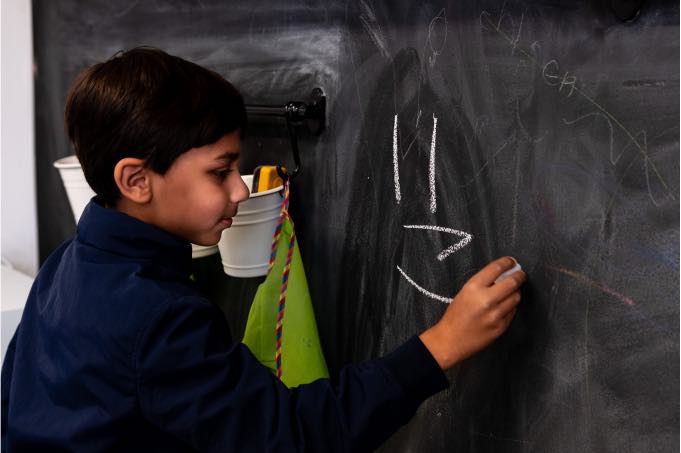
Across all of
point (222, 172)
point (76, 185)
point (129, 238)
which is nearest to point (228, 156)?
point (222, 172)

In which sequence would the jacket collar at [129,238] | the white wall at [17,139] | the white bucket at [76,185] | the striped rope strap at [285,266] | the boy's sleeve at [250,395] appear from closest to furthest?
the boy's sleeve at [250,395]
the jacket collar at [129,238]
the striped rope strap at [285,266]
the white bucket at [76,185]
the white wall at [17,139]

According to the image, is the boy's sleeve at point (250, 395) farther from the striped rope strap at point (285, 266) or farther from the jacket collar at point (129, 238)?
the striped rope strap at point (285, 266)

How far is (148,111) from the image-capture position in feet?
3.35

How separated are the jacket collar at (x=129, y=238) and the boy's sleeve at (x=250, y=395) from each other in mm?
115

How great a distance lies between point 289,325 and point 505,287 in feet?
1.30

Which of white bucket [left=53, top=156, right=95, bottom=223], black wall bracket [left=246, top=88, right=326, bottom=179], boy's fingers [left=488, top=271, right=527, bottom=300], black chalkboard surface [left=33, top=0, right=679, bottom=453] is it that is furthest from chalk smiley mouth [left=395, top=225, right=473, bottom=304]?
white bucket [left=53, top=156, right=95, bottom=223]

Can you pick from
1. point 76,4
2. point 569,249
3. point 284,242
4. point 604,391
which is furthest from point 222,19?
point 604,391

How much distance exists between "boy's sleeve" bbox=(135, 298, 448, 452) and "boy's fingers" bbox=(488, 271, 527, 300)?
98 millimetres

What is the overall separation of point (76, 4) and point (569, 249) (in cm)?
139

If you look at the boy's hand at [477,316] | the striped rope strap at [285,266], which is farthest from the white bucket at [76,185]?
the boy's hand at [477,316]

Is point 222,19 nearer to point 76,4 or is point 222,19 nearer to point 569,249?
point 76,4

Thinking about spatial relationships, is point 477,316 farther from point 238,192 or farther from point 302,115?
point 302,115

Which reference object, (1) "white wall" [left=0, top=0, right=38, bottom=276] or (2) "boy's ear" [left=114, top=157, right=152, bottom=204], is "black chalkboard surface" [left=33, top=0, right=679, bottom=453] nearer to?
(2) "boy's ear" [left=114, top=157, right=152, bottom=204]

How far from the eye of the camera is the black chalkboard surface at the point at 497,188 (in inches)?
32.5
